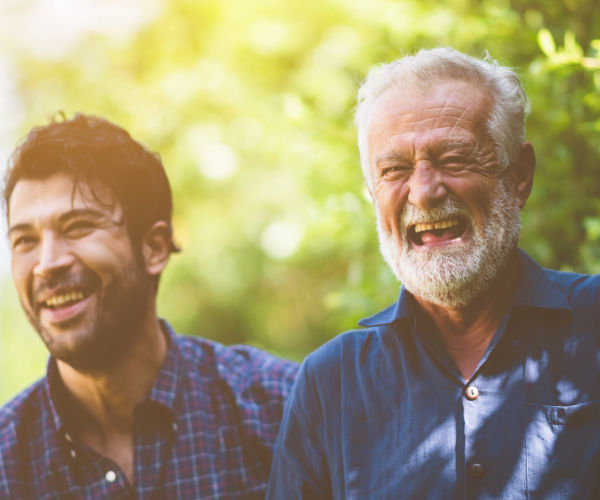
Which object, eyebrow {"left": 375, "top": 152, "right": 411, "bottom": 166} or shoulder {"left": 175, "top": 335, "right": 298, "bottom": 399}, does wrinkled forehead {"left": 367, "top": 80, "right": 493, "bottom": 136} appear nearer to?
eyebrow {"left": 375, "top": 152, "right": 411, "bottom": 166}

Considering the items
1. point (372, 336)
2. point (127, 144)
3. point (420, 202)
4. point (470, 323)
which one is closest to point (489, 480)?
point (470, 323)

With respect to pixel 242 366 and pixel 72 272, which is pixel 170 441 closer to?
pixel 242 366

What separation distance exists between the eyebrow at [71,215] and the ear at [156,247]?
0.27m

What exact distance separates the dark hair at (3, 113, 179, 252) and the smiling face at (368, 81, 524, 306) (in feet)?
3.67

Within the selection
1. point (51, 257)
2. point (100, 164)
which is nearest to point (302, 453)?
point (51, 257)

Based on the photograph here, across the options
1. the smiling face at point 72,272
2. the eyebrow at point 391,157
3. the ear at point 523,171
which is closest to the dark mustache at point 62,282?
the smiling face at point 72,272

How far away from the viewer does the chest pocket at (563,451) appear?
5.55 ft

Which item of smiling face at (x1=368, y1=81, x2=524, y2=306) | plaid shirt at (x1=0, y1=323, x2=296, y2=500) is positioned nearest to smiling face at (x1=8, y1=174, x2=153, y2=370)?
plaid shirt at (x1=0, y1=323, x2=296, y2=500)

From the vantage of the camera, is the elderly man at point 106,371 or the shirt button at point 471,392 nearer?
the shirt button at point 471,392

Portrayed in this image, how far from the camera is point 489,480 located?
5.70 ft

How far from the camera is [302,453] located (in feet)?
6.88

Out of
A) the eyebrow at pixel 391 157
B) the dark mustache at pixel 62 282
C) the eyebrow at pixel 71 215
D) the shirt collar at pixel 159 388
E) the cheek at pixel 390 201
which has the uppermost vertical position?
the eyebrow at pixel 391 157

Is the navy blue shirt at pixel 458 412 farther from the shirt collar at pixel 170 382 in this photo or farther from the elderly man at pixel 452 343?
the shirt collar at pixel 170 382

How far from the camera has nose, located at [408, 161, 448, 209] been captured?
74.7 inches
